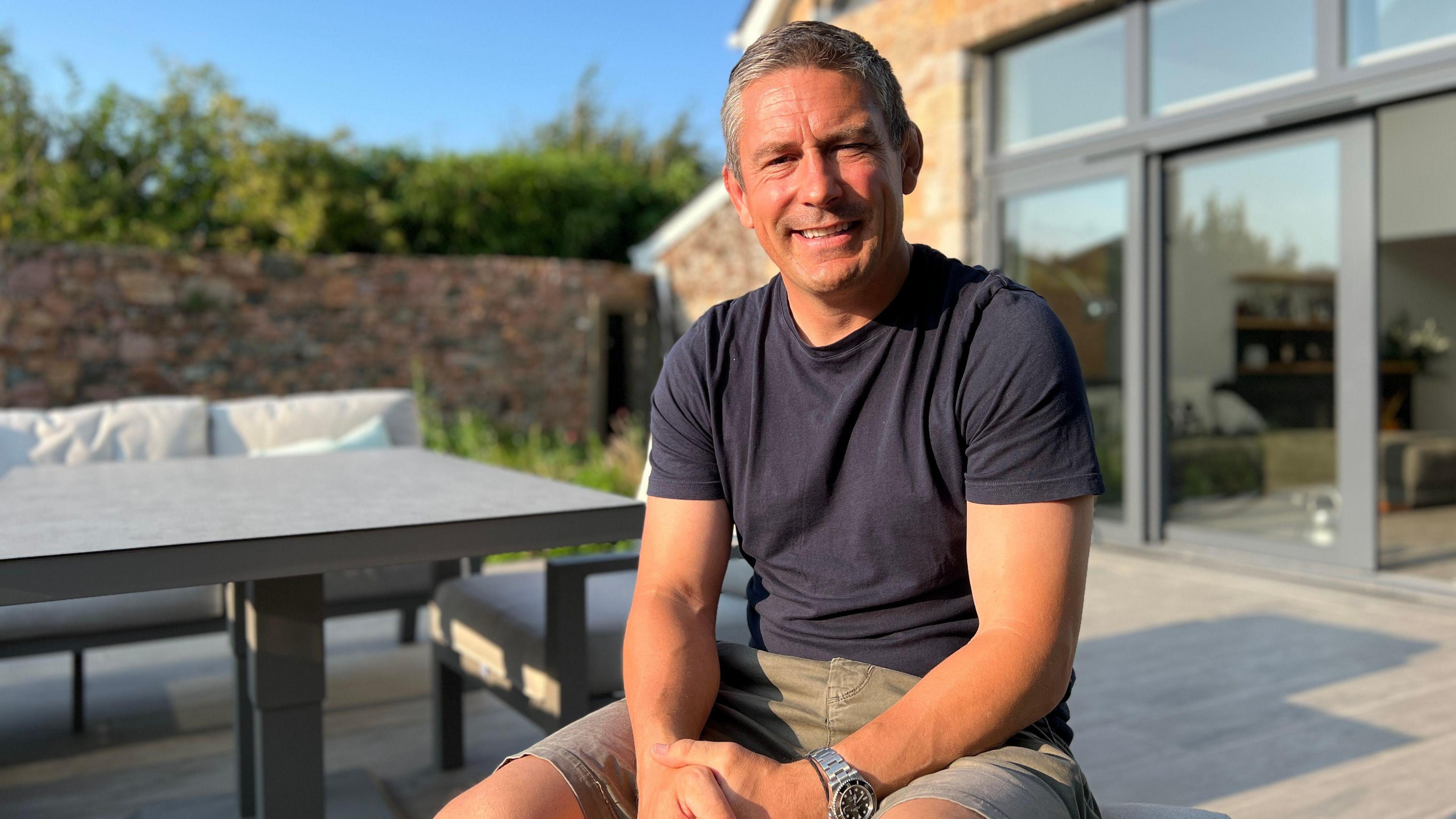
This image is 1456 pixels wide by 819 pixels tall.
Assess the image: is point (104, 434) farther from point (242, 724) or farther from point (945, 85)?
point (945, 85)

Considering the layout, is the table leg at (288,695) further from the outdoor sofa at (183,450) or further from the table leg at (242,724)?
the outdoor sofa at (183,450)

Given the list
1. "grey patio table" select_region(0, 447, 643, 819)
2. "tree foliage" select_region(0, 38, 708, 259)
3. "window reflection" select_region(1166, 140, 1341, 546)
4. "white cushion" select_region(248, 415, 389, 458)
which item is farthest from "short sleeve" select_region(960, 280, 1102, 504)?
"tree foliage" select_region(0, 38, 708, 259)

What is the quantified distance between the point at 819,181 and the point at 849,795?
2.40ft

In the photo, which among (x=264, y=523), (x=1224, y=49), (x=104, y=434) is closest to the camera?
(x=264, y=523)

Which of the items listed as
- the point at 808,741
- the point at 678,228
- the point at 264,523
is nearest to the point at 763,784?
the point at 808,741

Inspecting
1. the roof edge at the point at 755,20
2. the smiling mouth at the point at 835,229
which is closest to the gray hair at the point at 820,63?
the smiling mouth at the point at 835,229

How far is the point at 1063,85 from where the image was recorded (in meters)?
5.54

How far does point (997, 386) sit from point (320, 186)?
986 cm

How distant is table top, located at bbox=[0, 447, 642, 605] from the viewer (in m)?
1.45

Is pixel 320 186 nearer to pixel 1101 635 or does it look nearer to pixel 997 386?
pixel 1101 635

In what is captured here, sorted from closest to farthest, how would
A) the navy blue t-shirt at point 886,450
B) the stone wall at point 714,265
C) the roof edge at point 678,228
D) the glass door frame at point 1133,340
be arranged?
the navy blue t-shirt at point 886,450
the glass door frame at point 1133,340
the stone wall at point 714,265
the roof edge at point 678,228

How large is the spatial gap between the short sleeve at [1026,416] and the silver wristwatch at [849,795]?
1.13 ft

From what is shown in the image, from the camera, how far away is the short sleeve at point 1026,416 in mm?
1163

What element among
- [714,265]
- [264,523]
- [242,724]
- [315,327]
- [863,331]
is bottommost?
[242,724]
